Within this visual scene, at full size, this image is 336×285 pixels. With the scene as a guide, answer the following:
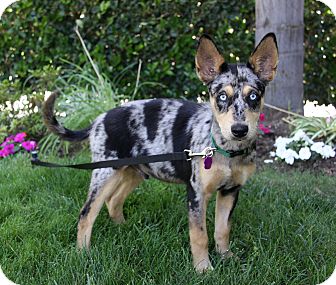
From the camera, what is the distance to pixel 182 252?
360 cm

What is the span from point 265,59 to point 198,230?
4.32 feet

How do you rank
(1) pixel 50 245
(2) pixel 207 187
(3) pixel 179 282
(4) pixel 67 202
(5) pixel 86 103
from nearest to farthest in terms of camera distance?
1. (3) pixel 179 282
2. (2) pixel 207 187
3. (1) pixel 50 245
4. (4) pixel 67 202
5. (5) pixel 86 103

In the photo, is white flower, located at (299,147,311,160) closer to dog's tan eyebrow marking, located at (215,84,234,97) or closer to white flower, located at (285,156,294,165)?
white flower, located at (285,156,294,165)

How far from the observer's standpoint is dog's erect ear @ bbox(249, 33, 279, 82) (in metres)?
3.27

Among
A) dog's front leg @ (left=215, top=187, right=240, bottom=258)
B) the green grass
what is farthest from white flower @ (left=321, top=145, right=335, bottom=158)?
dog's front leg @ (left=215, top=187, right=240, bottom=258)

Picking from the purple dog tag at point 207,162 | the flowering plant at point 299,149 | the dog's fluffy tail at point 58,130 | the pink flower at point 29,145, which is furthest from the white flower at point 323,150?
the pink flower at point 29,145

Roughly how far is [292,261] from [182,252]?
0.82 m

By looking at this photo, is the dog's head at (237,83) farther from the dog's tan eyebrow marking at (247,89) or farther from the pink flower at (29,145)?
the pink flower at (29,145)

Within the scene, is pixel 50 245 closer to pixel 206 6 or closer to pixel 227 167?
pixel 227 167

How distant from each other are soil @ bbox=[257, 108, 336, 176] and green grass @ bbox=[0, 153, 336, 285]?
0.53m

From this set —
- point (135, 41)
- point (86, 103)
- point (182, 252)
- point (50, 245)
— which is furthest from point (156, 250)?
point (135, 41)

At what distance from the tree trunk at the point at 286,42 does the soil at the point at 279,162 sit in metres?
0.24

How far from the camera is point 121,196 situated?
4.22m

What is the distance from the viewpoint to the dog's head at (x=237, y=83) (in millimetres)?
3020
